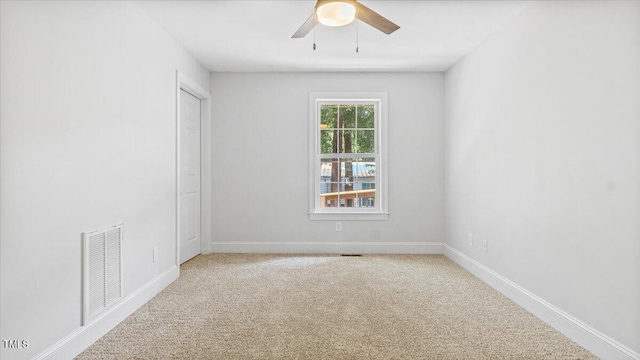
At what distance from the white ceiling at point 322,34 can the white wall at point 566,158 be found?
0.34 m

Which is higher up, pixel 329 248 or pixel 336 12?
pixel 336 12

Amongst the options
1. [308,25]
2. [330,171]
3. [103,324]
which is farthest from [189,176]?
[308,25]

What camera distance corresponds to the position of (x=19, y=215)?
1.73 m

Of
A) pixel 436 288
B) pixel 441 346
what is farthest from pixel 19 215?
pixel 436 288

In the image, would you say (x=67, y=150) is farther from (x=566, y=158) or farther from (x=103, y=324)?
(x=566, y=158)

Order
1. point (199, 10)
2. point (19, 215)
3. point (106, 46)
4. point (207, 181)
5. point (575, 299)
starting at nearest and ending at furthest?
point (19, 215), point (575, 299), point (106, 46), point (199, 10), point (207, 181)

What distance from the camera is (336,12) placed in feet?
7.23

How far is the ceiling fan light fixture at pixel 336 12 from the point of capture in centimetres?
216

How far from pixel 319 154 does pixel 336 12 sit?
2675 millimetres

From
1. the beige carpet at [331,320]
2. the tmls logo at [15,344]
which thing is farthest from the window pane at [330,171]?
the tmls logo at [15,344]

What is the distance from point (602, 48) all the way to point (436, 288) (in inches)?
86.2

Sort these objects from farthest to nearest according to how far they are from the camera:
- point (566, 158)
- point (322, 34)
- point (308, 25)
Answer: point (322, 34) → point (308, 25) → point (566, 158)

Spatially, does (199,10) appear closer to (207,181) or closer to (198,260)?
(207,181)

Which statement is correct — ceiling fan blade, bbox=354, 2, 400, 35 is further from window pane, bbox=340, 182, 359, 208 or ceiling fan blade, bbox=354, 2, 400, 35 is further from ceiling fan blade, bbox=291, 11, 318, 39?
window pane, bbox=340, 182, 359, 208
